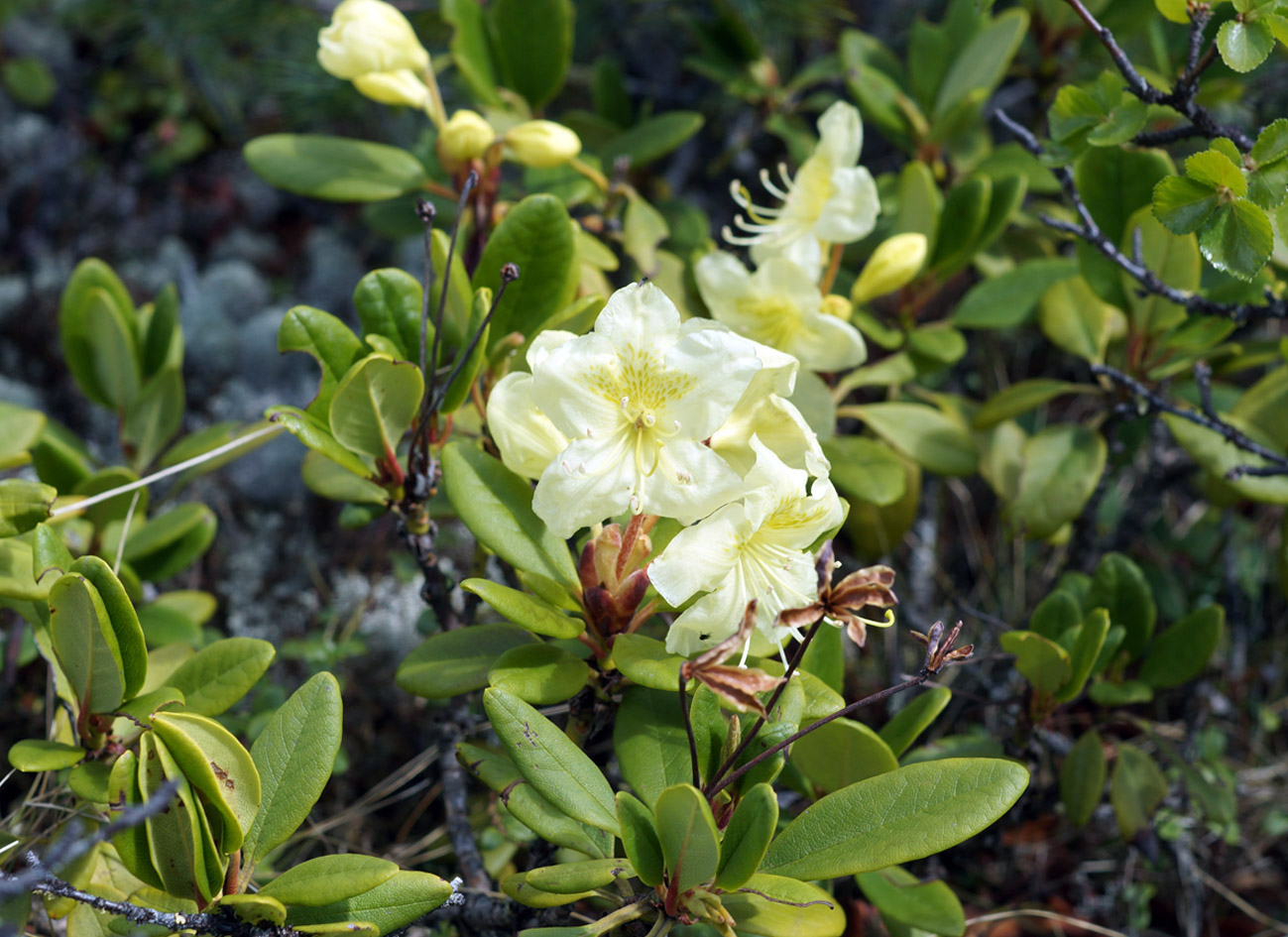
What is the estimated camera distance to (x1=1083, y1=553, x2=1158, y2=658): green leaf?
153 centimetres

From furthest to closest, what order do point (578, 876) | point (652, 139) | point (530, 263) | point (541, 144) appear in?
point (652, 139) → point (541, 144) → point (530, 263) → point (578, 876)

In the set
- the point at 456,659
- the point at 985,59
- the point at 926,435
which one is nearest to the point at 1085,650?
the point at 926,435

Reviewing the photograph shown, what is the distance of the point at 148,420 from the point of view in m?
1.75

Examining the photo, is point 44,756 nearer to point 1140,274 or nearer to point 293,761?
point 293,761

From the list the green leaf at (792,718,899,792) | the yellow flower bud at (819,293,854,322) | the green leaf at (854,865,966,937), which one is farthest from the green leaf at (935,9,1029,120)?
the green leaf at (854,865,966,937)

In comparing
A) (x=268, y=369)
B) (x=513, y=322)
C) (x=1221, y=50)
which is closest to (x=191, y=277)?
(x=268, y=369)

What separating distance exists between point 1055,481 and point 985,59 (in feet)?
2.86

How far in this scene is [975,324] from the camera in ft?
5.96

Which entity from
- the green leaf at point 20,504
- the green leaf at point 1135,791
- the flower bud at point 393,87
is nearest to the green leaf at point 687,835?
the green leaf at point 20,504

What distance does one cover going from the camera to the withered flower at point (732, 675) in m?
0.83

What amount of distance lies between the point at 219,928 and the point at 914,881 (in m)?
0.85

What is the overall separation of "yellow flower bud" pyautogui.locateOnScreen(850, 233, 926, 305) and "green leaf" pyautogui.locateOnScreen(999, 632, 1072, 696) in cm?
58

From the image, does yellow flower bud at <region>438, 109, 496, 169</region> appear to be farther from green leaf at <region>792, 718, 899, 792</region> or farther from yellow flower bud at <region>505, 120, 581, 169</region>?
green leaf at <region>792, 718, 899, 792</region>

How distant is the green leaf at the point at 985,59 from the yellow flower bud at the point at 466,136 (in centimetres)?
96
